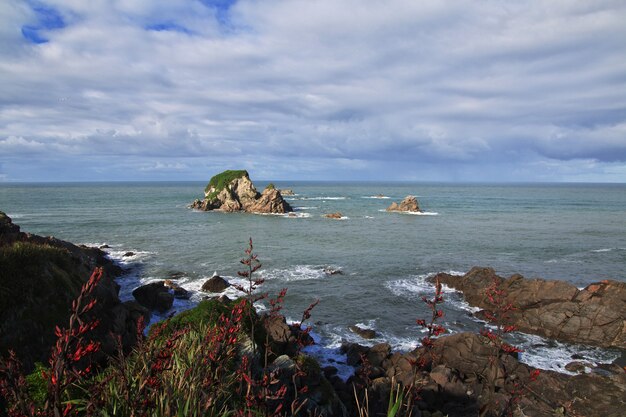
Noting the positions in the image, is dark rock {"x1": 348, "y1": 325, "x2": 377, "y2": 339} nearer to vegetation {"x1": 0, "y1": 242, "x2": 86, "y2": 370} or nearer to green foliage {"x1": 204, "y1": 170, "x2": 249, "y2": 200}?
vegetation {"x1": 0, "y1": 242, "x2": 86, "y2": 370}

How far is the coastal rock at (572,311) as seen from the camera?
78.7 ft

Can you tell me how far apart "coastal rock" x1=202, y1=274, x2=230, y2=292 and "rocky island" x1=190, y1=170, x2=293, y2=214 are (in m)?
59.2

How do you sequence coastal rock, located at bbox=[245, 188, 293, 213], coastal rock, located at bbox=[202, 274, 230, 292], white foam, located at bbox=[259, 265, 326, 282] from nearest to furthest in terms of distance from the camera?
coastal rock, located at bbox=[202, 274, 230, 292] → white foam, located at bbox=[259, 265, 326, 282] → coastal rock, located at bbox=[245, 188, 293, 213]

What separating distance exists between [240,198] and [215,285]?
68.5 m

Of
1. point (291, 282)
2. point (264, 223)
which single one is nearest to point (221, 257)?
point (291, 282)

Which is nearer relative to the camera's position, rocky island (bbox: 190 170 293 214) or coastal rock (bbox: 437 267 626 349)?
coastal rock (bbox: 437 267 626 349)

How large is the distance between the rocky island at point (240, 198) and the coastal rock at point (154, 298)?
63598mm

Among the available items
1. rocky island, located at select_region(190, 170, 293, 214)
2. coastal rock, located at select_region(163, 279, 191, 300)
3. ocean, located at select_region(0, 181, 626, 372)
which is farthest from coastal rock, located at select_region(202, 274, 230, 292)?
rocky island, located at select_region(190, 170, 293, 214)

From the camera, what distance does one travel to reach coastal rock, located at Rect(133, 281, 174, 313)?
27078 millimetres

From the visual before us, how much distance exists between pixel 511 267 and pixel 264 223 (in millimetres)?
45188

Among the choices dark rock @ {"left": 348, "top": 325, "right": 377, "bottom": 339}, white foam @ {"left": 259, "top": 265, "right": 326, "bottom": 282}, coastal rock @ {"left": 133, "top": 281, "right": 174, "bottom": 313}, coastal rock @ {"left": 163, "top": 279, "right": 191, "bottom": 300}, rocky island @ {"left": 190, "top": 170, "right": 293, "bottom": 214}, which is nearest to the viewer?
dark rock @ {"left": 348, "top": 325, "right": 377, "bottom": 339}

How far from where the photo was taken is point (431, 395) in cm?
1647

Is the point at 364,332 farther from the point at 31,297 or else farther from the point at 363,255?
the point at 363,255

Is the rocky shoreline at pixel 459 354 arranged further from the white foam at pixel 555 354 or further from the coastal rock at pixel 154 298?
the white foam at pixel 555 354
